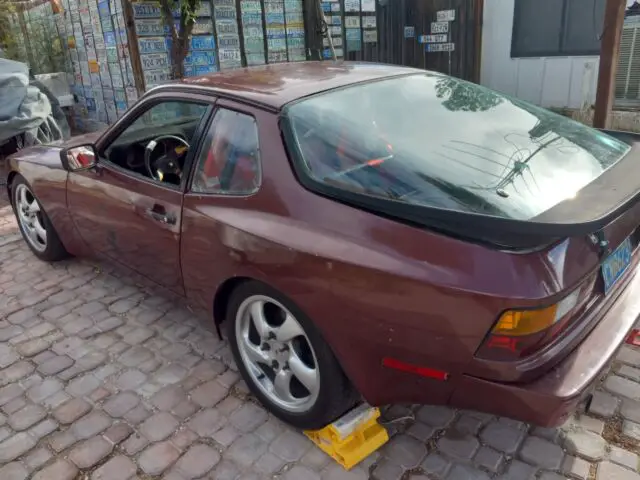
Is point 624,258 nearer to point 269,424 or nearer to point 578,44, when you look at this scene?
point 269,424

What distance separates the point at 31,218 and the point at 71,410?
2209 mm

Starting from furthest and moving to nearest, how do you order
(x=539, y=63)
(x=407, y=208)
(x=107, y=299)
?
(x=539, y=63), (x=107, y=299), (x=407, y=208)

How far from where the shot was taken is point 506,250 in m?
1.74

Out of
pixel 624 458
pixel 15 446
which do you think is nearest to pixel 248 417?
pixel 15 446

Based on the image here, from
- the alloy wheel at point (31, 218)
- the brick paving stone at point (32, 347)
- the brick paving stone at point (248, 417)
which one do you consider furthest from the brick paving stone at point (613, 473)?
the alloy wheel at point (31, 218)

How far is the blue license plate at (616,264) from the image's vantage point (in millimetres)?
2070

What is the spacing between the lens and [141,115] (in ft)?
10.1

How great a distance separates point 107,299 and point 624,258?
3.22 metres

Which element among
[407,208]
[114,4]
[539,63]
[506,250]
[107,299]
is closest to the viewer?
[506,250]

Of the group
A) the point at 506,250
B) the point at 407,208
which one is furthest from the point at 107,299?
the point at 506,250

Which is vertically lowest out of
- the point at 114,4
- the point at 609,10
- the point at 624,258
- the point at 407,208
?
the point at 624,258

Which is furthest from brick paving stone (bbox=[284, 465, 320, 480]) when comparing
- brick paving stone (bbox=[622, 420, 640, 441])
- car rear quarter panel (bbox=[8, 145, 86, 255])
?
car rear quarter panel (bbox=[8, 145, 86, 255])

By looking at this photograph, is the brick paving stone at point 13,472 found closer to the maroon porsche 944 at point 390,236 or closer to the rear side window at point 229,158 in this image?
the maroon porsche 944 at point 390,236

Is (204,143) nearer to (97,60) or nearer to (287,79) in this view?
(287,79)
